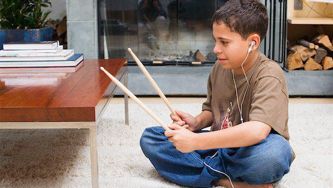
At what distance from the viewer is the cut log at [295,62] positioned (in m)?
2.85

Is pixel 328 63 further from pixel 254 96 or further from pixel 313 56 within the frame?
pixel 254 96

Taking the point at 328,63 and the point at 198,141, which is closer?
the point at 198,141

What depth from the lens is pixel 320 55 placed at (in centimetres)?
288

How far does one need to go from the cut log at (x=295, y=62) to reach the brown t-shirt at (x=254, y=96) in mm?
1532

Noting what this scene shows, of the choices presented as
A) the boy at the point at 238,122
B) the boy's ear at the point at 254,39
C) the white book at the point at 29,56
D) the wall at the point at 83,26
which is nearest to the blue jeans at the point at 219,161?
the boy at the point at 238,122

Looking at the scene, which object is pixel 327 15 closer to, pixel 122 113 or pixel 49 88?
pixel 122 113

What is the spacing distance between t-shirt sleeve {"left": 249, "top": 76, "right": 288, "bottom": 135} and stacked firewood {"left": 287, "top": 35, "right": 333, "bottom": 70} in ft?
5.53

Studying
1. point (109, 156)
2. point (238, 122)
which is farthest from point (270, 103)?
point (109, 156)

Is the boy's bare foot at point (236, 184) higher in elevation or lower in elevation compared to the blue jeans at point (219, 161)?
lower

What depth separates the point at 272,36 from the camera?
284 centimetres

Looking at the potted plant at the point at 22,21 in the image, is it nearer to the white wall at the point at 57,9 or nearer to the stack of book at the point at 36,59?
the white wall at the point at 57,9

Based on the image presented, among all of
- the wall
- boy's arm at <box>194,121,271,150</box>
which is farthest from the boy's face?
the wall

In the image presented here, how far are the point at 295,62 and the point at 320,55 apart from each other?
0.56ft

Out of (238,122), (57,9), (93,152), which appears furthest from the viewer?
(57,9)
